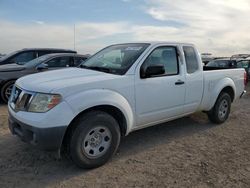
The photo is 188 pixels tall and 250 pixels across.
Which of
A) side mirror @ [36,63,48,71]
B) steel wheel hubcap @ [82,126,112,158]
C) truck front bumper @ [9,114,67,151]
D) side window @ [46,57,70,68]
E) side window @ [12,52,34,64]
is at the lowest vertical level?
steel wheel hubcap @ [82,126,112,158]

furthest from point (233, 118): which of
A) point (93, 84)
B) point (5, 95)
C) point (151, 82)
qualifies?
point (5, 95)

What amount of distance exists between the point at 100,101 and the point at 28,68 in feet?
17.2

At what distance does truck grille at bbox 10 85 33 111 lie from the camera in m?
3.81

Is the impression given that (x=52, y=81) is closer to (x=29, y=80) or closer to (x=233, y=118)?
(x=29, y=80)

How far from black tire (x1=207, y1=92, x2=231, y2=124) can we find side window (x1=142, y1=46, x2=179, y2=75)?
1.62 m

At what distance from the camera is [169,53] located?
16.9 ft

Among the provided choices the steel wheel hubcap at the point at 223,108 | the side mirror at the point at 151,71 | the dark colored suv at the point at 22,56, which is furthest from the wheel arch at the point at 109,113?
the dark colored suv at the point at 22,56

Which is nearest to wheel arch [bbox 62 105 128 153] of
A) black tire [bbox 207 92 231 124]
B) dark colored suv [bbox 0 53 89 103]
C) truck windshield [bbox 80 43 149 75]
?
truck windshield [bbox 80 43 149 75]

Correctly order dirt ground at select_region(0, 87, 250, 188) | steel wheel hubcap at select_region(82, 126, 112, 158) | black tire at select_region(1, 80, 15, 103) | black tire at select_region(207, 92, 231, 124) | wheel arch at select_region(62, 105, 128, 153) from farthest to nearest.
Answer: black tire at select_region(1, 80, 15, 103) < black tire at select_region(207, 92, 231, 124) < steel wheel hubcap at select_region(82, 126, 112, 158) < wheel arch at select_region(62, 105, 128, 153) < dirt ground at select_region(0, 87, 250, 188)

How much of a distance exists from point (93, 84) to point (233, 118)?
172 inches

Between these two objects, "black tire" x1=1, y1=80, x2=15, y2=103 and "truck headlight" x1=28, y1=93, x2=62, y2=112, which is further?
"black tire" x1=1, y1=80, x2=15, y2=103

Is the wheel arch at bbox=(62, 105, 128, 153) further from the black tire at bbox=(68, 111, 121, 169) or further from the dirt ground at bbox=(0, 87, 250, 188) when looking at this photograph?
the dirt ground at bbox=(0, 87, 250, 188)

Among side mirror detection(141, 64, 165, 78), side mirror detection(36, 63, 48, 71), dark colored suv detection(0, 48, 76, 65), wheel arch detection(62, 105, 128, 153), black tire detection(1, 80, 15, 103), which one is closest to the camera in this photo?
wheel arch detection(62, 105, 128, 153)

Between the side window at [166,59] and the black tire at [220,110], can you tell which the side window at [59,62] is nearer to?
the side window at [166,59]
